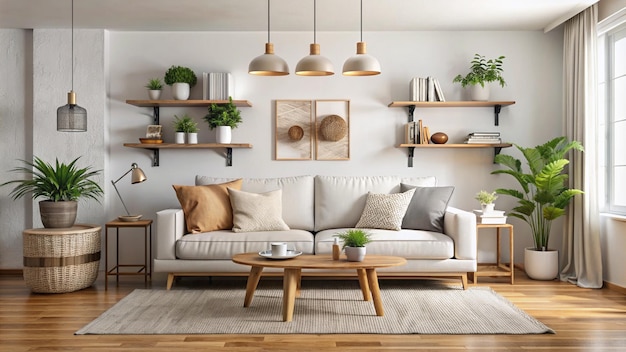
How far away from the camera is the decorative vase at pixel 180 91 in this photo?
5.88 meters

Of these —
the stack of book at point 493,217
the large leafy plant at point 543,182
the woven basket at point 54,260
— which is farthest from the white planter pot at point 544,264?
the woven basket at point 54,260

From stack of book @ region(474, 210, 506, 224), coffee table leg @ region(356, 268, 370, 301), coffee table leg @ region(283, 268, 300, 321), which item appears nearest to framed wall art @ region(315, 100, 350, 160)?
stack of book @ region(474, 210, 506, 224)

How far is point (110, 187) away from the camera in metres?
6.15

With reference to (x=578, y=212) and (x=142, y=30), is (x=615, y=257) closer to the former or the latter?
(x=578, y=212)

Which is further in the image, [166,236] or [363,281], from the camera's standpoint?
[166,236]

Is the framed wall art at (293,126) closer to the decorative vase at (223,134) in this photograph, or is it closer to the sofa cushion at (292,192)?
the sofa cushion at (292,192)

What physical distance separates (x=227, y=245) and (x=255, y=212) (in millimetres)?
436

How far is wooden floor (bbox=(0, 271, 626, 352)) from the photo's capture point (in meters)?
3.53

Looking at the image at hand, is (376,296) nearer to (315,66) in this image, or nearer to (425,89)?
(315,66)

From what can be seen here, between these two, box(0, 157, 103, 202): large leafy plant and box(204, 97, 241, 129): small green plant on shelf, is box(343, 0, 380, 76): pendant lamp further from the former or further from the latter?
box(0, 157, 103, 202): large leafy plant

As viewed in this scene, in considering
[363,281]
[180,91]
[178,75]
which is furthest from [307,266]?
[178,75]

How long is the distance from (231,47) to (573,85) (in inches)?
128

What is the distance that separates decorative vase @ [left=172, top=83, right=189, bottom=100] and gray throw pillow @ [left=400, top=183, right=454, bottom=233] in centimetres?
234

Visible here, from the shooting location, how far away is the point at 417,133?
5957 mm
